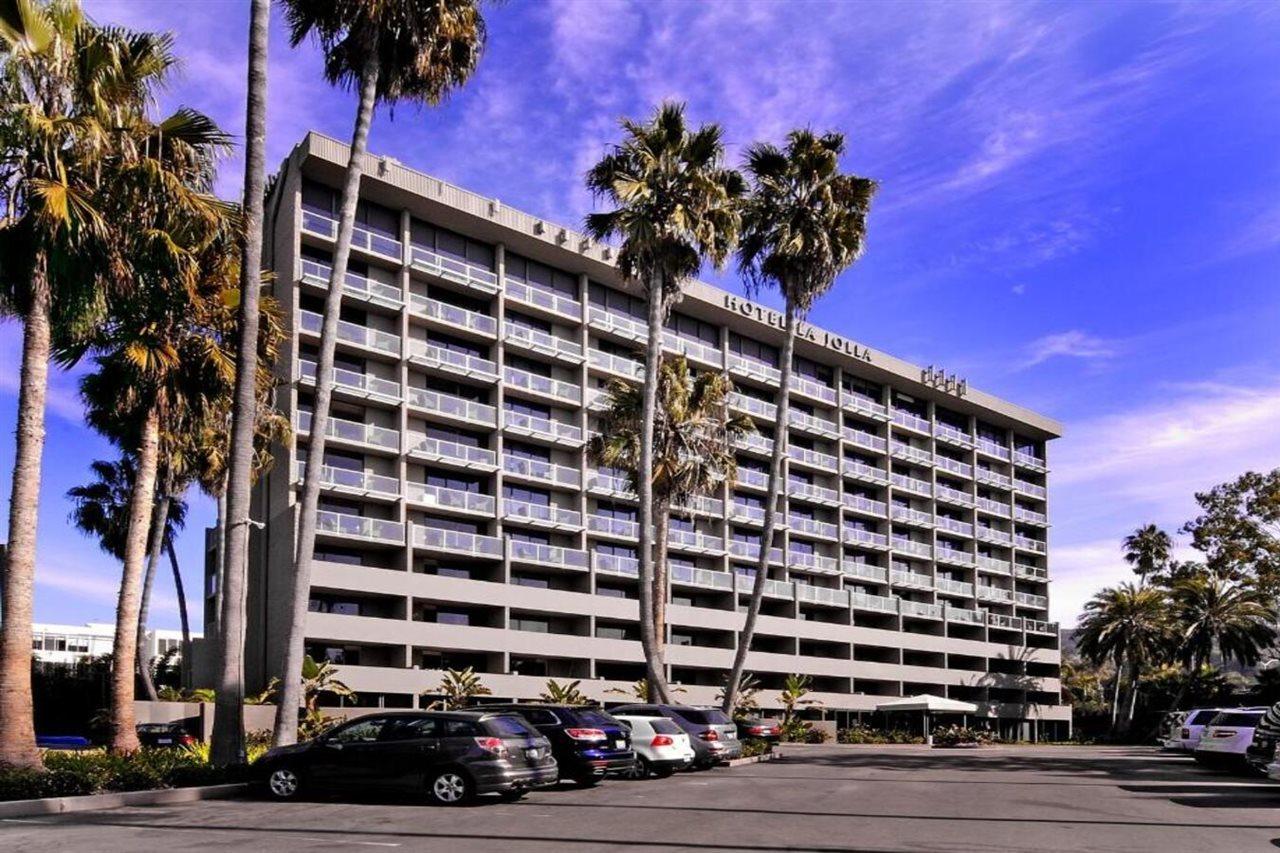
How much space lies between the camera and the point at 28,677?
61.0ft

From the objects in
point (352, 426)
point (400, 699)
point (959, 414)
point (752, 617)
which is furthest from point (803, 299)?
point (959, 414)

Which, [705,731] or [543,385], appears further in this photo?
[543,385]

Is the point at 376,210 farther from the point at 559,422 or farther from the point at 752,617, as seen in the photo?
the point at 752,617

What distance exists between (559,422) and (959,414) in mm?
40447

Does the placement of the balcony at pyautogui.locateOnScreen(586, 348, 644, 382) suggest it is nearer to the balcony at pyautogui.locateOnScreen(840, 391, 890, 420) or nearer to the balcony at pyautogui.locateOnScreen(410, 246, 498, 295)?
the balcony at pyautogui.locateOnScreen(410, 246, 498, 295)

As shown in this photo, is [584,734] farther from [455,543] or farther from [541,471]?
[541,471]

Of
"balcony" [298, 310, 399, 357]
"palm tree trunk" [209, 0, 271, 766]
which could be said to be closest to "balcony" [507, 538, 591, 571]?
"balcony" [298, 310, 399, 357]

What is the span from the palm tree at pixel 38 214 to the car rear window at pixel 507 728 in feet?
22.6

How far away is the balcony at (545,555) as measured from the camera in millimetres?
52406

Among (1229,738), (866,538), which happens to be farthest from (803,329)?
(1229,738)

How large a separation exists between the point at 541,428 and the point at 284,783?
36.9 metres

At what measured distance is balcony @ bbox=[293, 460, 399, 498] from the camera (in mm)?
46656

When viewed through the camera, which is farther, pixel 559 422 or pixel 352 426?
pixel 559 422

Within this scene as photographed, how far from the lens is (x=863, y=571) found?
243 feet
